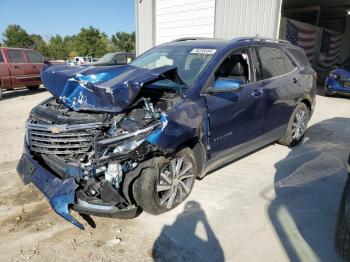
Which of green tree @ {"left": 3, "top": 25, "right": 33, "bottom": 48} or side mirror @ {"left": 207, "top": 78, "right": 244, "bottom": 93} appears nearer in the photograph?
side mirror @ {"left": 207, "top": 78, "right": 244, "bottom": 93}

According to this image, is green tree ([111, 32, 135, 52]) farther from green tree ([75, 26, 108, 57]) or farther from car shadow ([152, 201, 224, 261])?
car shadow ([152, 201, 224, 261])

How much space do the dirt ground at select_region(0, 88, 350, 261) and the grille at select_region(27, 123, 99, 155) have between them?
2.52 ft

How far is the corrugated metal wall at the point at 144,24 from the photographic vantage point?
40.0 feet

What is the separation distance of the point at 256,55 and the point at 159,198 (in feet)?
7.87

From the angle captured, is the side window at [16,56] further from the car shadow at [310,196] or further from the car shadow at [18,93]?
the car shadow at [310,196]

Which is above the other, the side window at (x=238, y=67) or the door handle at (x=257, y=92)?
the side window at (x=238, y=67)

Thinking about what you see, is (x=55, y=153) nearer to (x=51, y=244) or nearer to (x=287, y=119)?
(x=51, y=244)

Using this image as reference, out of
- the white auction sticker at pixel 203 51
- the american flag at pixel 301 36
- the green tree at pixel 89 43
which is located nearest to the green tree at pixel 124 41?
the green tree at pixel 89 43

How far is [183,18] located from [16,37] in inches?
2076

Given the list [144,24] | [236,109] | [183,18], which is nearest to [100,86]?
[236,109]

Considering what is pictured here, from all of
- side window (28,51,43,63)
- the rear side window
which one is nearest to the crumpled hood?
the rear side window

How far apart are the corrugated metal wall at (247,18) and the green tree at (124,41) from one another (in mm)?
57100

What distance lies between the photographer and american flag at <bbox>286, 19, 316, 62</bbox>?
1293 centimetres

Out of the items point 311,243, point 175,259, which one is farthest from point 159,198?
point 311,243
